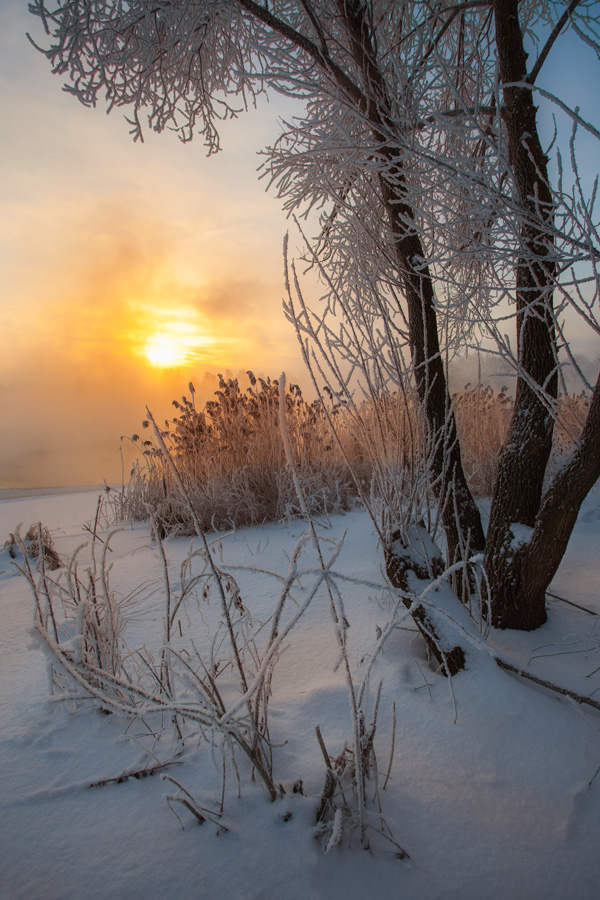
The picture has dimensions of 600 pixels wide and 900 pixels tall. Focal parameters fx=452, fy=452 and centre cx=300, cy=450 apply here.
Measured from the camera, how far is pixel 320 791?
2.74ft

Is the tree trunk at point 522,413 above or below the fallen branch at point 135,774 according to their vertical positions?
above

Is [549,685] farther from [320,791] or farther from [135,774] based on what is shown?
[135,774]

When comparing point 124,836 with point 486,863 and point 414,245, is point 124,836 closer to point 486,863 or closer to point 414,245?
point 486,863

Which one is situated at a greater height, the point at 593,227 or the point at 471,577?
the point at 593,227

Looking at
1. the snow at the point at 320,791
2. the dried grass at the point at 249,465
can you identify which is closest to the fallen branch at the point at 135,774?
the snow at the point at 320,791

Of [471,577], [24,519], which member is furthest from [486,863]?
[24,519]

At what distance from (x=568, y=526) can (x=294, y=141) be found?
2.51 m

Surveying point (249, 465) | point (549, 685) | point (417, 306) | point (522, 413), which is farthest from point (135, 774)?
point (249, 465)

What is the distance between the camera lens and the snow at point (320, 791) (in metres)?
0.69

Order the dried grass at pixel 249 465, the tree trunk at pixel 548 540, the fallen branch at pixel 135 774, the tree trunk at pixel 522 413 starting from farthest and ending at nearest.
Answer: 1. the dried grass at pixel 249 465
2. the tree trunk at pixel 522 413
3. the tree trunk at pixel 548 540
4. the fallen branch at pixel 135 774

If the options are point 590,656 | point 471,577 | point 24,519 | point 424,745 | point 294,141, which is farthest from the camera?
point 24,519

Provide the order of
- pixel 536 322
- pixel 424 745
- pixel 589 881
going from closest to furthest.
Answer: pixel 589 881
pixel 424 745
pixel 536 322

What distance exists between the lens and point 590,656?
1.38m

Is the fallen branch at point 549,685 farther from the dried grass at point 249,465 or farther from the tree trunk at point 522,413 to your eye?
the dried grass at point 249,465
